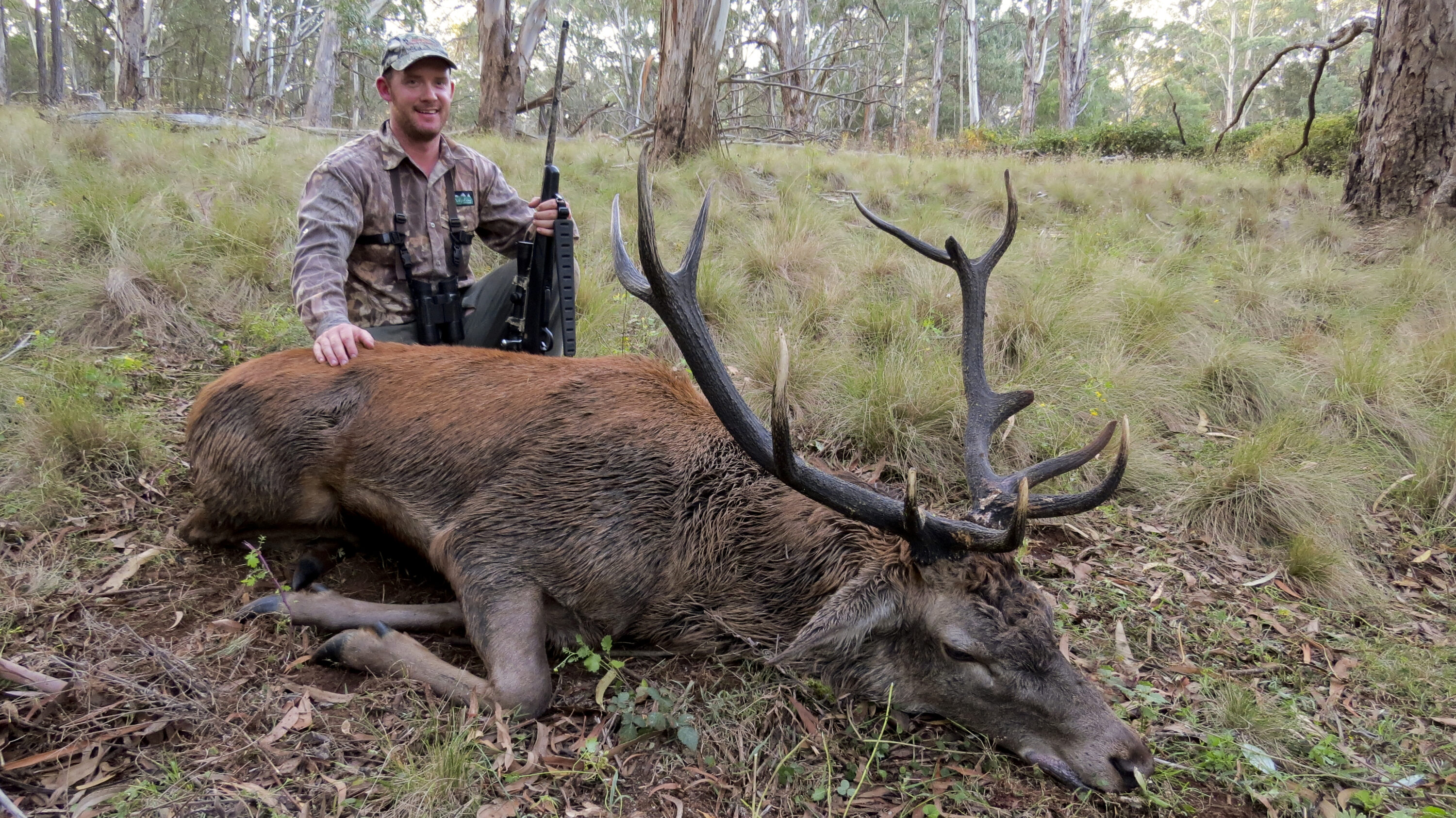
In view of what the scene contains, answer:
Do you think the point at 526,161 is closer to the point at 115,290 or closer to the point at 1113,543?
the point at 115,290

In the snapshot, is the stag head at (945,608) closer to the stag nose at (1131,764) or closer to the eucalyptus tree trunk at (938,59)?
the stag nose at (1131,764)

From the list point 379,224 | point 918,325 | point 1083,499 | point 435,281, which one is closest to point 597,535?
point 1083,499

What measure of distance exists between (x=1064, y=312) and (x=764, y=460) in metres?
3.89

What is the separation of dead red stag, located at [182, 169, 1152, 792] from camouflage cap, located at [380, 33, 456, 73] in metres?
1.60

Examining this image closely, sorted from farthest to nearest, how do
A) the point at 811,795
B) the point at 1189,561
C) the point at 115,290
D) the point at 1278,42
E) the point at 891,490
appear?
the point at 1278,42
the point at 115,290
the point at 1189,561
the point at 891,490
the point at 811,795

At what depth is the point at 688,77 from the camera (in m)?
9.41

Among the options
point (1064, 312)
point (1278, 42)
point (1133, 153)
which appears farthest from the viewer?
point (1278, 42)

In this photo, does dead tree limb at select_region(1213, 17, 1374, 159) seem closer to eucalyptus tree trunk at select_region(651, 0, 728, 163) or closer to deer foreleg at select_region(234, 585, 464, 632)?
eucalyptus tree trunk at select_region(651, 0, 728, 163)

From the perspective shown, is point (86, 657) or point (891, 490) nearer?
point (86, 657)

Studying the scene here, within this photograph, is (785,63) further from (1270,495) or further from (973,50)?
(1270,495)

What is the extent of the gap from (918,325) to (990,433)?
236 cm

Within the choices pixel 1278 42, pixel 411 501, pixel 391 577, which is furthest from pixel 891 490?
pixel 1278 42

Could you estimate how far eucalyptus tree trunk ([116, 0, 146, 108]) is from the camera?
17.1m

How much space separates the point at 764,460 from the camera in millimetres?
2580
